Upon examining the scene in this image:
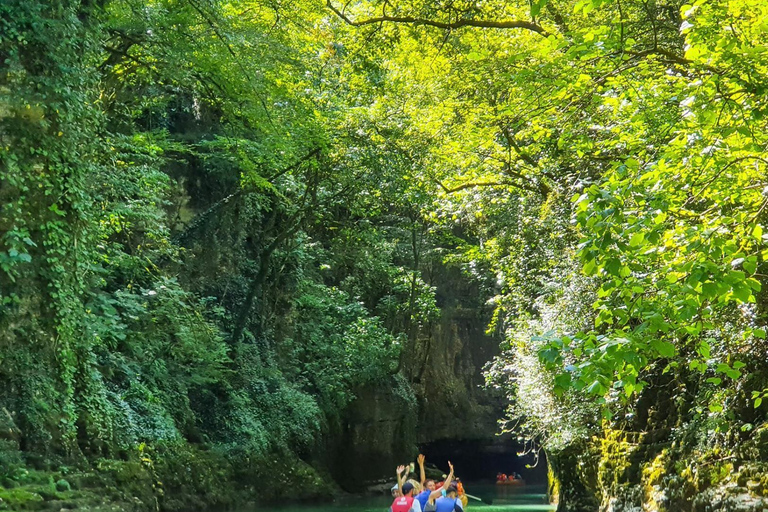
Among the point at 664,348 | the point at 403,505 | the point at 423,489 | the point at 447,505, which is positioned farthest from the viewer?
the point at 423,489

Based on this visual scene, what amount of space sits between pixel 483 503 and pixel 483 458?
1288 cm

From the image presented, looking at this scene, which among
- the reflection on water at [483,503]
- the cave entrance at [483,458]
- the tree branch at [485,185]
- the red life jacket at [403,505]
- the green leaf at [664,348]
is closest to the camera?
the green leaf at [664,348]

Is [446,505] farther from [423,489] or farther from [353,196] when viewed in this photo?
[353,196]

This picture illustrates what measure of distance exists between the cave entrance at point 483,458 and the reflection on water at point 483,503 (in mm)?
1751

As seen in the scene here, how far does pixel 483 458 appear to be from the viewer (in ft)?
123

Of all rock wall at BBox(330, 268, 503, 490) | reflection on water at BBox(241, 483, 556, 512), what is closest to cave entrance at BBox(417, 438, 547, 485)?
rock wall at BBox(330, 268, 503, 490)

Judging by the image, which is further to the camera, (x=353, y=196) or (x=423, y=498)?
(x=353, y=196)

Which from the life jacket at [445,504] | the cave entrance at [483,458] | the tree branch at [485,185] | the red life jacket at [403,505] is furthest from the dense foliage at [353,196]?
the cave entrance at [483,458]

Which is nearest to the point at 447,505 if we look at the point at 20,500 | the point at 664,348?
the point at 20,500

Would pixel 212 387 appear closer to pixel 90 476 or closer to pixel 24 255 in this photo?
pixel 90 476

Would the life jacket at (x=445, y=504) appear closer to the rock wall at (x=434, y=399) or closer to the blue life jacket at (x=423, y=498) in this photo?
the blue life jacket at (x=423, y=498)

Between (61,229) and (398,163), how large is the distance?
8703 millimetres

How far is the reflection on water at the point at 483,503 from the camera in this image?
1948 centimetres

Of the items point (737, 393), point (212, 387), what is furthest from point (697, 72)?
point (212, 387)
